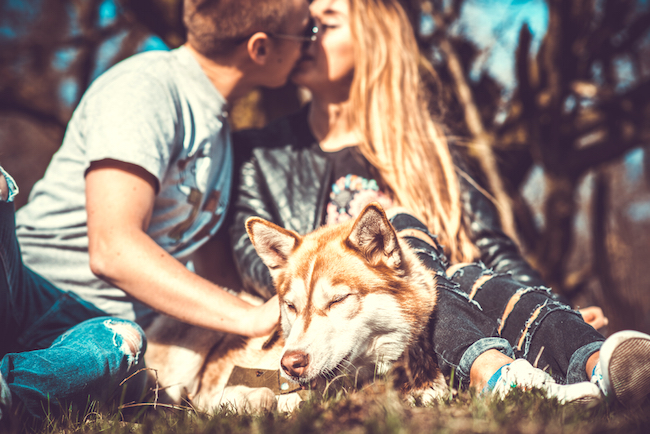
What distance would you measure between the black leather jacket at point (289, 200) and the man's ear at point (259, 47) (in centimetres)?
80

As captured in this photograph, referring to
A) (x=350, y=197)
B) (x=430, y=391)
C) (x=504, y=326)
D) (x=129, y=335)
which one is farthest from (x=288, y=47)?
(x=430, y=391)

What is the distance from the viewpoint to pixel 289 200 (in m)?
3.62

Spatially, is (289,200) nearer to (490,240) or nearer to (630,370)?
(490,240)

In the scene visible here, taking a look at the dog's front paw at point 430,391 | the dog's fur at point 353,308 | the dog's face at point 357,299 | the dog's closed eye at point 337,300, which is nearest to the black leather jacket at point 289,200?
the dog's fur at point 353,308

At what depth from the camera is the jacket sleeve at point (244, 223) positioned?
3.15m

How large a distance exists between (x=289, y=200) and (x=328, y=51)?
1.41 metres

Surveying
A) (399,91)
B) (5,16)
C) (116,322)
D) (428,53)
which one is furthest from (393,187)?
(5,16)

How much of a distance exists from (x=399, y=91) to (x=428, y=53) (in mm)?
4896

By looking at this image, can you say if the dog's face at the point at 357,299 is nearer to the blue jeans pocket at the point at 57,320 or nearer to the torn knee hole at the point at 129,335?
the torn knee hole at the point at 129,335

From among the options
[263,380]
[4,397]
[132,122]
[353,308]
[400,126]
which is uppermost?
[400,126]

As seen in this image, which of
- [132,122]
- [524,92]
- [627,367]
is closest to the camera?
[627,367]

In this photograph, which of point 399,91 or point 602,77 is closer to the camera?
point 399,91

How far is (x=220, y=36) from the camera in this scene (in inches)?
127

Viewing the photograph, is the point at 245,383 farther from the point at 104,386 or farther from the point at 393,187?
the point at 393,187
